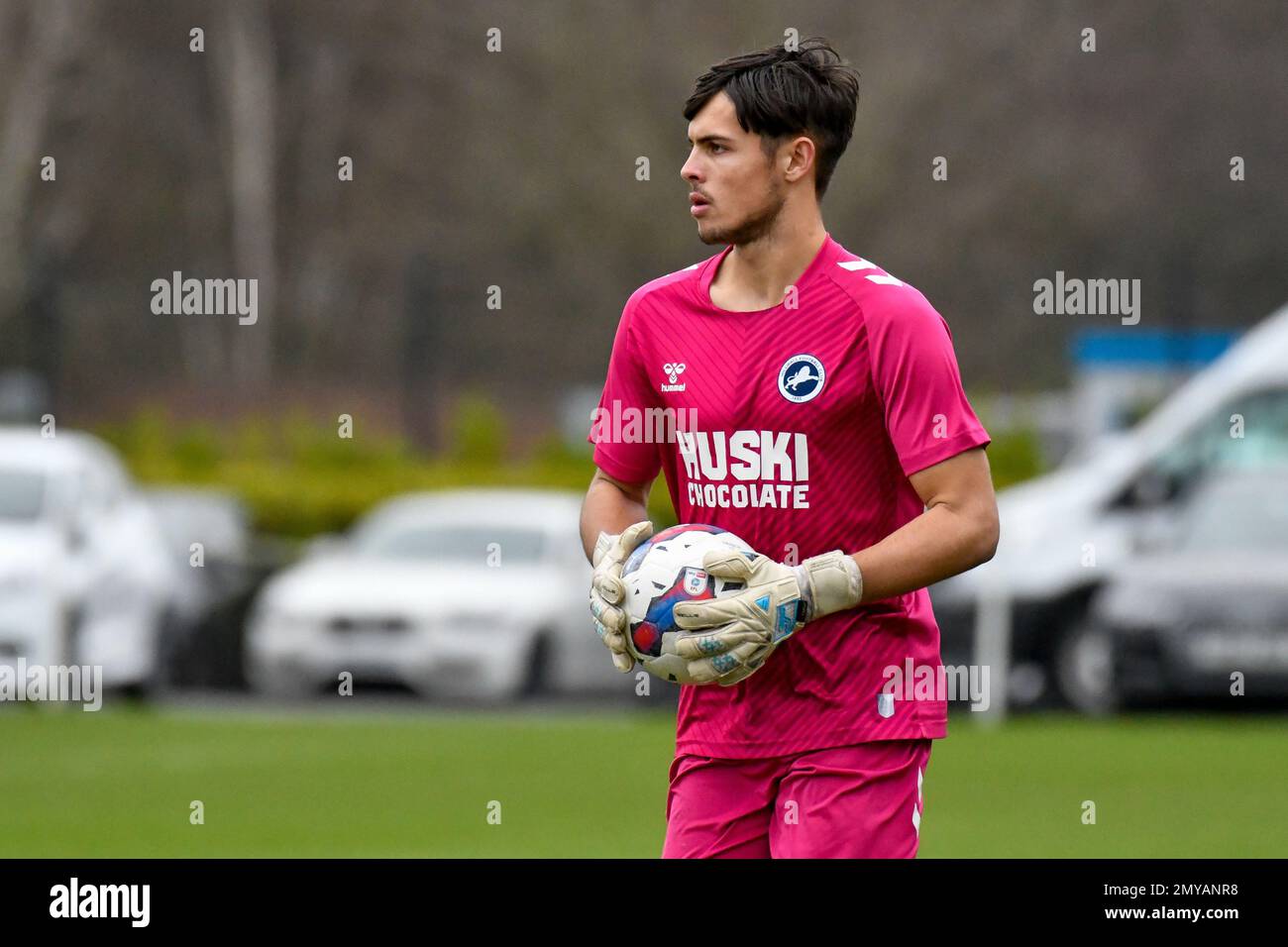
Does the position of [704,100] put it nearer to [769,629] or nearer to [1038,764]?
[769,629]

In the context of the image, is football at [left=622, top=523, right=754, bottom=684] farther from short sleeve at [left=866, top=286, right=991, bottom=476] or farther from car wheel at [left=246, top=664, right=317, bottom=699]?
car wheel at [left=246, top=664, right=317, bottom=699]

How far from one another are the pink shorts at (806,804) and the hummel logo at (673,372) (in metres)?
0.82

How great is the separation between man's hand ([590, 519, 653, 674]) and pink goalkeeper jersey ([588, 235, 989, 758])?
0.13 metres

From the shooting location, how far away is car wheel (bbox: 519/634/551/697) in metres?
16.8

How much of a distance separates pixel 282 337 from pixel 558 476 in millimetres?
16097

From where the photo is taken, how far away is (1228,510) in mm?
16109

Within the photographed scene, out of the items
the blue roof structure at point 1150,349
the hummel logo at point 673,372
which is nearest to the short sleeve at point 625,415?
the hummel logo at point 673,372

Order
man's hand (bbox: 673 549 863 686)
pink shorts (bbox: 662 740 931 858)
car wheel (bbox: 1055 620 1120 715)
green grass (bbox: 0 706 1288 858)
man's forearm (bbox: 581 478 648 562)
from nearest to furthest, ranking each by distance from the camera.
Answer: man's hand (bbox: 673 549 863 686), pink shorts (bbox: 662 740 931 858), man's forearm (bbox: 581 478 648 562), green grass (bbox: 0 706 1288 858), car wheel (bbox: 1055 620 1120 715)

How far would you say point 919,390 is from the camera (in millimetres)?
4828

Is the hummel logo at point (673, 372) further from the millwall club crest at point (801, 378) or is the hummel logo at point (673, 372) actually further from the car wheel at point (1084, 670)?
the car wheel at point (1084, 670)

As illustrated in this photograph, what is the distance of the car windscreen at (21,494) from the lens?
16.7 m
